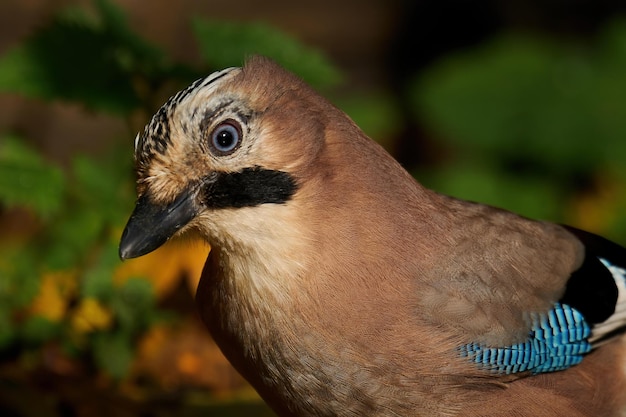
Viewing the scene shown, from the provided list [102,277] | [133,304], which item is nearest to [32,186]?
[102,277]

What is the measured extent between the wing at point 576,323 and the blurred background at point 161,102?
0.92 meters

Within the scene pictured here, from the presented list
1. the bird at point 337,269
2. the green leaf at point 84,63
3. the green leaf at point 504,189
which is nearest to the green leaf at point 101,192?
the green leaf at point 84,63

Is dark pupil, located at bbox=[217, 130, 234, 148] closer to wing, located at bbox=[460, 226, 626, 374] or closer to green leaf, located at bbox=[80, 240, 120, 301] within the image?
wing, located at bbox=[460, 226, 626, 374]

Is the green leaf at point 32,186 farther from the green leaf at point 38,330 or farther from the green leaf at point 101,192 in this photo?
the green leaf at point 38,330

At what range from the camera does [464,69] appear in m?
5.86

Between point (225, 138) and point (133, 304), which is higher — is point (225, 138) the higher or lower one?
the higher one

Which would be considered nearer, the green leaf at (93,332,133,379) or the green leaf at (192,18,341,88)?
the green leaf at (93,332,133,379)

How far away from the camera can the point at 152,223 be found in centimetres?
247

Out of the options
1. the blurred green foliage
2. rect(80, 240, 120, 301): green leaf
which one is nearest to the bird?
rect(80, 240, 120, 301): green leaf

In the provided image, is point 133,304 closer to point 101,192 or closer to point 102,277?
point 102,277

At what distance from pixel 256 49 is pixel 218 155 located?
62.1 inches

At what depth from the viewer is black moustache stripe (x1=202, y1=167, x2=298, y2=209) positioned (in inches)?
94.4

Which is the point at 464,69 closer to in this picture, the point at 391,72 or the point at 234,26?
the point at 391,72

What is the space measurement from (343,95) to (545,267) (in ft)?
11.9
